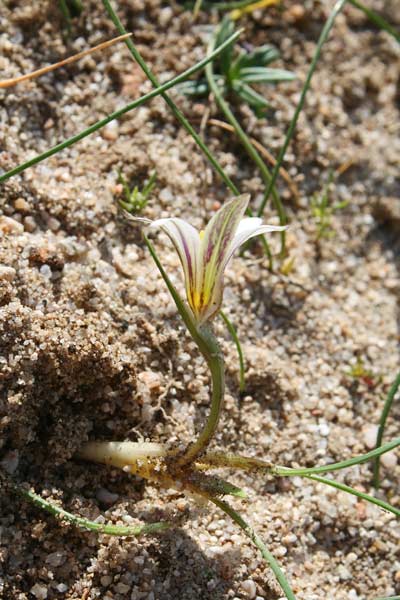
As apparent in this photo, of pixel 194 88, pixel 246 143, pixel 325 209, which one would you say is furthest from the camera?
pixel 325 209

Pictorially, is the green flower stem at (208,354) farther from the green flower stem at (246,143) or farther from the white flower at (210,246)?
the green flower stem at (246,143)

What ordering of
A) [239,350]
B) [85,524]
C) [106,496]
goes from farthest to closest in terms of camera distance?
[239,350] → [106,496] → [85,524]

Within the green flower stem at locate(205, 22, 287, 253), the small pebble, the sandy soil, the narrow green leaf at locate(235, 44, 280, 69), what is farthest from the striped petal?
Result: the narrow green leaf at locate(235, 44, 280, 69)

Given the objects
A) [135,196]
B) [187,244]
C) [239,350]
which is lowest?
[187,244]

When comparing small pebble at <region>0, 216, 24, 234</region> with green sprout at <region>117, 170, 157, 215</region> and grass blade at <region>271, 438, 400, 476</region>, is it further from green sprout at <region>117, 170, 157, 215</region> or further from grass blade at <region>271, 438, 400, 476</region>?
grass blade at <region>271, 438, 400, 476</region>

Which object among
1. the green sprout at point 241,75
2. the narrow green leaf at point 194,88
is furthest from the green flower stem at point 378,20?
the narrow green leaf at point 194,88

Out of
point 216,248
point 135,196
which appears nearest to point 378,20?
point 135,196

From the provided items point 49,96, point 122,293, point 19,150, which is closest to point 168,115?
point 49,96

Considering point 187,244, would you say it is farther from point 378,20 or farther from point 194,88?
point 378,20
